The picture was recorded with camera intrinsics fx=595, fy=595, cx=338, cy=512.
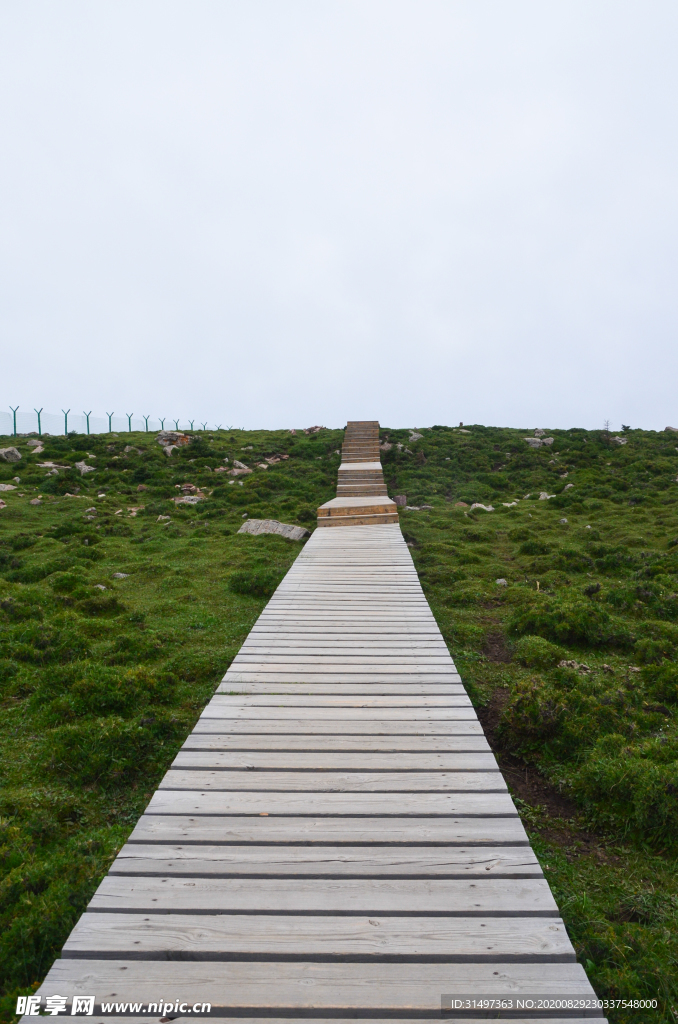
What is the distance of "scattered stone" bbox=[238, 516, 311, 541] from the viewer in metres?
13.3

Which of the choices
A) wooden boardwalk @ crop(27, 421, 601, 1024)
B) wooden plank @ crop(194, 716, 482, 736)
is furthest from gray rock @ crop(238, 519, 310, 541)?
wooden plank @ crop(194, 716, 482, 736)

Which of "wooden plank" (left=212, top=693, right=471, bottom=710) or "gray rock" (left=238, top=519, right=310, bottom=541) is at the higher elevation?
"wooden plank" (left=212, top=693, right=471, bottom=710)

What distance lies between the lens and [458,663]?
22.5ft

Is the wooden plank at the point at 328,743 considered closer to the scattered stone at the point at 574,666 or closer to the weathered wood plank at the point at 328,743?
the weathered wood plank at the point at 328,743

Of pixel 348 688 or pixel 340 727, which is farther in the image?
pixel 348 688

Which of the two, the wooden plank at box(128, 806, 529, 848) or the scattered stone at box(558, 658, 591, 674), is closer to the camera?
the wooden plank at box(128, 806, 529, 848)

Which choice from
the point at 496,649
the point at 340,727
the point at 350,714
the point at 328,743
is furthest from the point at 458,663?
the point at 328,743

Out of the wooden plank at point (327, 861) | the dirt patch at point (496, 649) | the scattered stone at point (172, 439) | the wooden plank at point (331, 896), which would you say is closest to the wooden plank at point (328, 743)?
the wooden plank at point (327, 861)

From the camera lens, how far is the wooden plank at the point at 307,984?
226 cm

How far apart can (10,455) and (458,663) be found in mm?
20331

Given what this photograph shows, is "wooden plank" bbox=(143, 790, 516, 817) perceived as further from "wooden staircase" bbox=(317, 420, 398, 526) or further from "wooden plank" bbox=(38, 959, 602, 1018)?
"wooden staircase" bbox=(317, 420, 398, 526)

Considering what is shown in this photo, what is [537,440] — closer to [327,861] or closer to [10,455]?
[10,455]

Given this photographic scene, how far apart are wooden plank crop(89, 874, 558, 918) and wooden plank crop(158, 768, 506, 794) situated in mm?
712

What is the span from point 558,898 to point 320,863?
1.48 m
